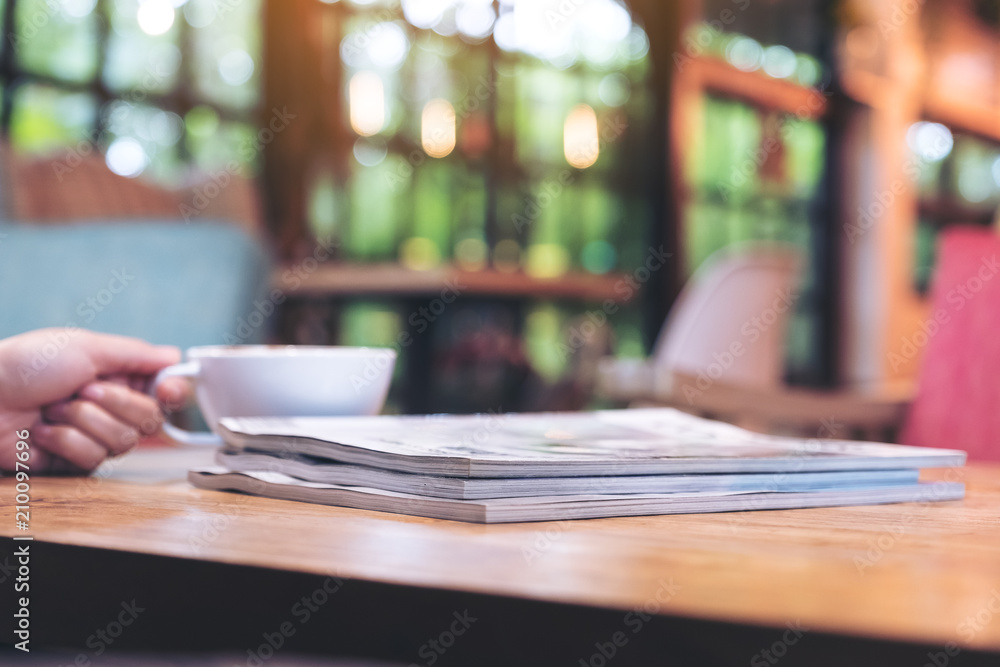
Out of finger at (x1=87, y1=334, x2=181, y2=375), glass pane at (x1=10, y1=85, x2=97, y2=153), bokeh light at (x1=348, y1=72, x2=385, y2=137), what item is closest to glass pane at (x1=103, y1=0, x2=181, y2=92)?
glass pane at (x1=10, y1=85, x2=97, y2=153)

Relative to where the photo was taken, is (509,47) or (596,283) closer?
(596,283)

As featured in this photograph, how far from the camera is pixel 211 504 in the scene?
490 millimetres

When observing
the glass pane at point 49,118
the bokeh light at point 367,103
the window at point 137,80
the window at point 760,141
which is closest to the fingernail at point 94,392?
the window at point 137,80

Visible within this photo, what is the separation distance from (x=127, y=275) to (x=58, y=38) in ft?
6.04

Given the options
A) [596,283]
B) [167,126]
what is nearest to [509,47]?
[596,283]

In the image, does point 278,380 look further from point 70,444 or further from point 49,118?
point 49,118

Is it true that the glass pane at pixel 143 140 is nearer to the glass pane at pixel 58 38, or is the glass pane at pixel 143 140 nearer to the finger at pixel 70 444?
the glass pane at pixel 58 38

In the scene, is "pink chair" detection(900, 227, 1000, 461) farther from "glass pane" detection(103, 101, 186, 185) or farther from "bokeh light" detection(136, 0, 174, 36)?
"bokeh light" detection(136, 0, 174, 36)

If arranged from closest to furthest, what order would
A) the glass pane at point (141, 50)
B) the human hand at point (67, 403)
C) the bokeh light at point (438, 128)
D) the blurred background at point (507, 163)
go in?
the human hand at point (67, 403) < the blurred background at point (507, 163) < the glass pane at point (141, 50) < the bokeh light at point (438, 128)

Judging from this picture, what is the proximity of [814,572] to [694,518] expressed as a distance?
0.13 metres

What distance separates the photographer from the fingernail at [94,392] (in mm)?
625

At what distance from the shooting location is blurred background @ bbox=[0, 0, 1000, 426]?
2.82 metres

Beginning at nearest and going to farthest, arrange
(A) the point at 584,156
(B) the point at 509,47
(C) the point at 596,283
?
1. (C) the point at 596,283
2. (B) the point at 509,47
3. (A) the point at 584,156

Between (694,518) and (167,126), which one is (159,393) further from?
(167,126)
